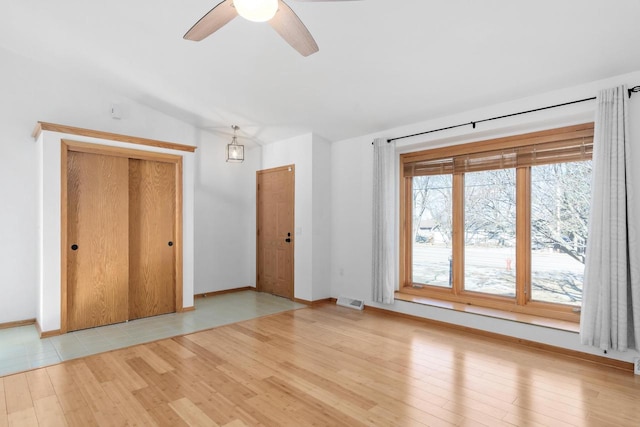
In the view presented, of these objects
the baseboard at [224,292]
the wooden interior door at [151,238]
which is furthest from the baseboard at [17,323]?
the baseboard at [224,292]

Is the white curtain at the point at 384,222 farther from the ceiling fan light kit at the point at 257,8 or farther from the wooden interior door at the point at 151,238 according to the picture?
the ceiling fan light kit at the point at 257,8

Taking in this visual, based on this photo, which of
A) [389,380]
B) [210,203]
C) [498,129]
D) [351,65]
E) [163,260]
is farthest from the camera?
[210,203]

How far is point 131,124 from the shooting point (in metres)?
4.98

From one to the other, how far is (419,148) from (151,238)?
376 cm

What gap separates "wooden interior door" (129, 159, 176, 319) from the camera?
4.46 meters

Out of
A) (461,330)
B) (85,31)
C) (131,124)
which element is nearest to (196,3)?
(85,31)

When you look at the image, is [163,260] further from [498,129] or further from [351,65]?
[498,129]

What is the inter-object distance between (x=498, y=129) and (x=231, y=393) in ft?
11.9

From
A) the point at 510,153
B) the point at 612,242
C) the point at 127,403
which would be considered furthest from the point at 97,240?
the point at 612,242

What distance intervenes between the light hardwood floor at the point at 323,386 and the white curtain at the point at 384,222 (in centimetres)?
93

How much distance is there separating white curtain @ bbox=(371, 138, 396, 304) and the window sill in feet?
0.86

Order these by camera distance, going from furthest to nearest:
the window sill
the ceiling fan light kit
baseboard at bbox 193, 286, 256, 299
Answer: baseboard at bbox 193, 286, 256, 299 < the window sill < the ceiling fan light kit

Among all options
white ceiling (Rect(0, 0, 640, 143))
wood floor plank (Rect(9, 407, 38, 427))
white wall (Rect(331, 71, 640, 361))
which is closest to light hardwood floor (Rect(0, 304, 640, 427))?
wood floor plank (Rect(9, 407, 38, 427))

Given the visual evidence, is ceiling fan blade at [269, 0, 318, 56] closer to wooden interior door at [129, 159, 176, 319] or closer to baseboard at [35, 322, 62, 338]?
wooden interior door at [129, 159, 176, 319]
